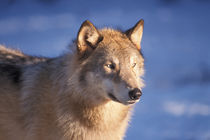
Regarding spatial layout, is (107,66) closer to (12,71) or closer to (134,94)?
(134,94)

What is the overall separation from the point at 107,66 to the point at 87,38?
69 cm

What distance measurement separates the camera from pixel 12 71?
646 centimetres

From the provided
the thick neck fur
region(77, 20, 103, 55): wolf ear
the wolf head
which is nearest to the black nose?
the wolf head

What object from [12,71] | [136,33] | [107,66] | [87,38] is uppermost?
[136,33]

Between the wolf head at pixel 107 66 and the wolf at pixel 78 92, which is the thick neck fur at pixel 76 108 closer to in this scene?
the wolf at pixel 78 92

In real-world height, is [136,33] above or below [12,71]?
above

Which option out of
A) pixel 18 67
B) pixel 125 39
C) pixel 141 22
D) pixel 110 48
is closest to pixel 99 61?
pixel 110 48

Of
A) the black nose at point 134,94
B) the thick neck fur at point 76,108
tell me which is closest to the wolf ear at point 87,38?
the thick neck fur at point 76,108

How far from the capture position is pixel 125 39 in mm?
6277

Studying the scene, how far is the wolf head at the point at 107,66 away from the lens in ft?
17.7

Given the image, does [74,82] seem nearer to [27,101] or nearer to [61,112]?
[61,112]

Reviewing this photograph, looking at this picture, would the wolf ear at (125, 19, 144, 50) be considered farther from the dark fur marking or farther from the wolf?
the dark fur marking

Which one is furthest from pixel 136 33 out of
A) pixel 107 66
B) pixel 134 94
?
pixel 134 94

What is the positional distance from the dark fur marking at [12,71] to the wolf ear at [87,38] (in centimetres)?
146
